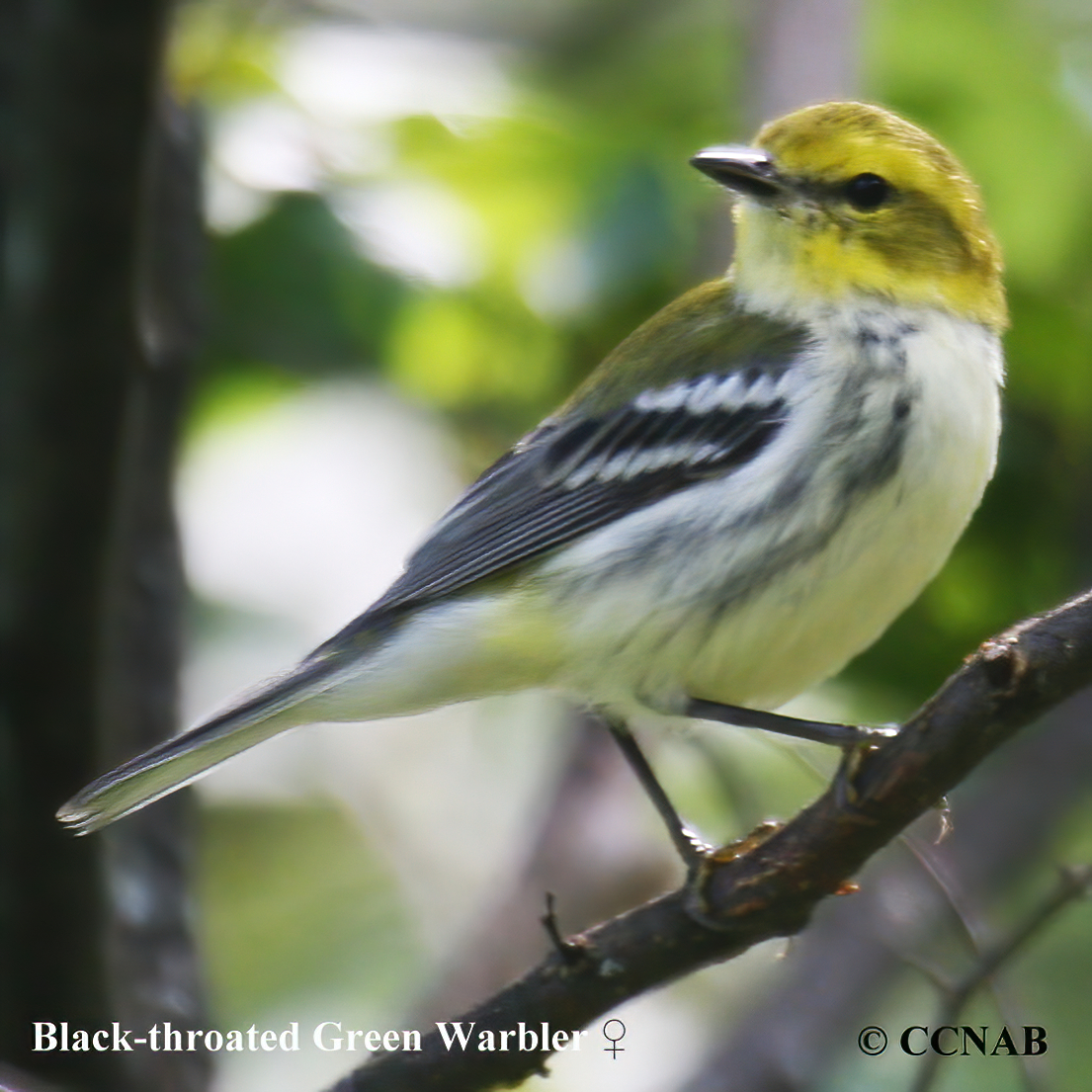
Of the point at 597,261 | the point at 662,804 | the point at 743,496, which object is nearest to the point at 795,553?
the point at 743,496

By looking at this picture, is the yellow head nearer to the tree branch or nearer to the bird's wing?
the bird's wing

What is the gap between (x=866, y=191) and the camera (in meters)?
3.00

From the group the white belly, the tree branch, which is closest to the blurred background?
the white belly

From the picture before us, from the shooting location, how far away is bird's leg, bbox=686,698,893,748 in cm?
235

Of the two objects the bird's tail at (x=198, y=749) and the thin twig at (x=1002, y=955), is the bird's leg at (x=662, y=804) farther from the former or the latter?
the bird's tail at (x=198, y=749)

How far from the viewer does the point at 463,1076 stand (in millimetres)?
2311

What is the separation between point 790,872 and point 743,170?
4.57ft

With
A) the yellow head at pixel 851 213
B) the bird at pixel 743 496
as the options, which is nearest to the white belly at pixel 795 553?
the bird at pixel 743 496

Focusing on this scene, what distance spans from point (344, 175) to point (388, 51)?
0.37 metres

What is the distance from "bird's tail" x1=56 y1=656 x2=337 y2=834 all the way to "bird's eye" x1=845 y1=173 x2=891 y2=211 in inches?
54.1

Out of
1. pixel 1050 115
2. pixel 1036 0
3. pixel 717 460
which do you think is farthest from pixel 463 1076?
pixel 1036 0

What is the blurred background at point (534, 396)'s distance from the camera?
11.1 ft

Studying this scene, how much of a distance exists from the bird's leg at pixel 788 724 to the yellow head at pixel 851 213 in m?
0.82

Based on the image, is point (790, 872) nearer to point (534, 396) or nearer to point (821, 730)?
point (821, 730)
